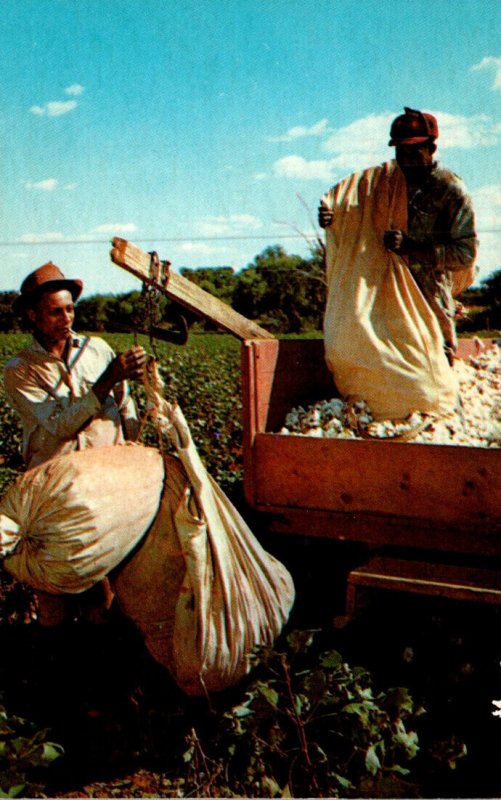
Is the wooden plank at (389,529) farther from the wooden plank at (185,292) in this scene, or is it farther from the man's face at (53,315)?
the man's face at (53,315)

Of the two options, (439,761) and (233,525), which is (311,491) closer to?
(233,525)

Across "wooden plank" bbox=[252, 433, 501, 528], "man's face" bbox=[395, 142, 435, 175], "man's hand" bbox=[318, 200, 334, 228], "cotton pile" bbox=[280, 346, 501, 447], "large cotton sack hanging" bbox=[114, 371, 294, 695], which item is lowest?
"large cotton sack hanging" bbox=[114, 371, 294, 695]

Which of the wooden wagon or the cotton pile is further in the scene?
the cotton pile

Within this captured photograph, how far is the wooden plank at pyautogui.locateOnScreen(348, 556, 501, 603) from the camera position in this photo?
261cm

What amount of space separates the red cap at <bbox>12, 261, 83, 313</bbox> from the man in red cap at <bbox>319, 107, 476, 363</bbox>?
1259 mm

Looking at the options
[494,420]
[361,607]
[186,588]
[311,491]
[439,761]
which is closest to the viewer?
[439,761]

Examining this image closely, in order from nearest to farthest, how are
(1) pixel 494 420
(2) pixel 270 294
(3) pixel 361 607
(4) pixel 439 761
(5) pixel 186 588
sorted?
(4) pixel 439 761
(5) pixel 186 588
(3) pixel 361 607
(1) pixel 494 420
(2) pixel 270 294

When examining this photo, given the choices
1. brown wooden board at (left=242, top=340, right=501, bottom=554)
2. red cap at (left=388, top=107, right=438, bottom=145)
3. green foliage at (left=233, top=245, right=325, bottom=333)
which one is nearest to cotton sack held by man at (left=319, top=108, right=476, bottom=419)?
red cap at (left=388, top=107, right=438, bottom=145)

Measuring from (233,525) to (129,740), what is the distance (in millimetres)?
890

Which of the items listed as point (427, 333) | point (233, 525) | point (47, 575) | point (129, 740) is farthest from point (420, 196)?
point (129, 740)

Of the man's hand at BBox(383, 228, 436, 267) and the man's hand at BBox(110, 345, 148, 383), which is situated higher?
the man's hand at BBox(383, 228, 436, 267)

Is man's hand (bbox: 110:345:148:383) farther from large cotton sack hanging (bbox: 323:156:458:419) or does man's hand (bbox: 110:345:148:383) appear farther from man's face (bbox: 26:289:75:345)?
large cotton sack hanging (bbox: 323:156:458:419)

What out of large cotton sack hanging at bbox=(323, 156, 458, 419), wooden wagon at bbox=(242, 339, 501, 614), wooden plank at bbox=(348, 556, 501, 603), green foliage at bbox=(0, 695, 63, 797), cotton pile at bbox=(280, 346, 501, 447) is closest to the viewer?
green foliage at bbox=(0, 695, 63, 797)

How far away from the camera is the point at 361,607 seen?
281cm
